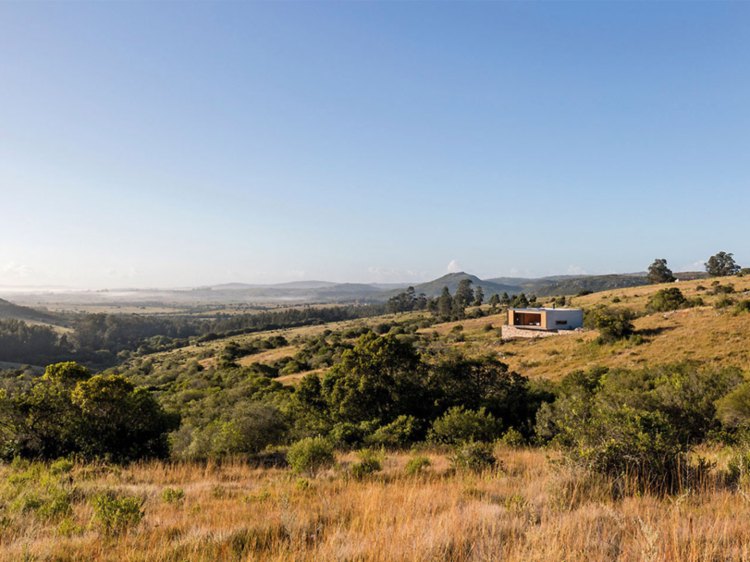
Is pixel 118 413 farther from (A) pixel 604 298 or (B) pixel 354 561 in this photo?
(A) pixel 604 298

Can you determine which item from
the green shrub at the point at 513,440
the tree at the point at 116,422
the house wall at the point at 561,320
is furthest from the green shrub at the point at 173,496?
the house wall at the point at 561,320

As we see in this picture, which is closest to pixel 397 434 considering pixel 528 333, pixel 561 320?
pixel 528 333

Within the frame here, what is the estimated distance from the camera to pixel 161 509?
18.7 ft

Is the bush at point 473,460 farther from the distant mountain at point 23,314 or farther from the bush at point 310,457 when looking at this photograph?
the distant mountain at point 23,314

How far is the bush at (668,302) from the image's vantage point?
4644 centimetres

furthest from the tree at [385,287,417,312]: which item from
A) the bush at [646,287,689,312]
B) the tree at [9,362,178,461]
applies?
the tree at [9,362,178,461]

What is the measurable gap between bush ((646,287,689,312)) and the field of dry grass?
51.1m

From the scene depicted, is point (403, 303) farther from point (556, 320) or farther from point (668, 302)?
point (668, 302)

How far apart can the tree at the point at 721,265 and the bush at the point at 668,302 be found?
63.0 metres

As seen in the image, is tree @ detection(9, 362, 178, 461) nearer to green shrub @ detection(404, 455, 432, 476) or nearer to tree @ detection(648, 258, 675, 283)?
green shrub @ detection(404, 455, 432, 476)

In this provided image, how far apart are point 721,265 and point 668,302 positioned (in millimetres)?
69466

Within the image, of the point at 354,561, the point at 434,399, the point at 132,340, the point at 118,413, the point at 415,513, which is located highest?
the point at 354,561

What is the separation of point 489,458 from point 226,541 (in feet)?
18.6

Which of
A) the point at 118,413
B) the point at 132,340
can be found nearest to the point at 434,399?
the point at 118,413
